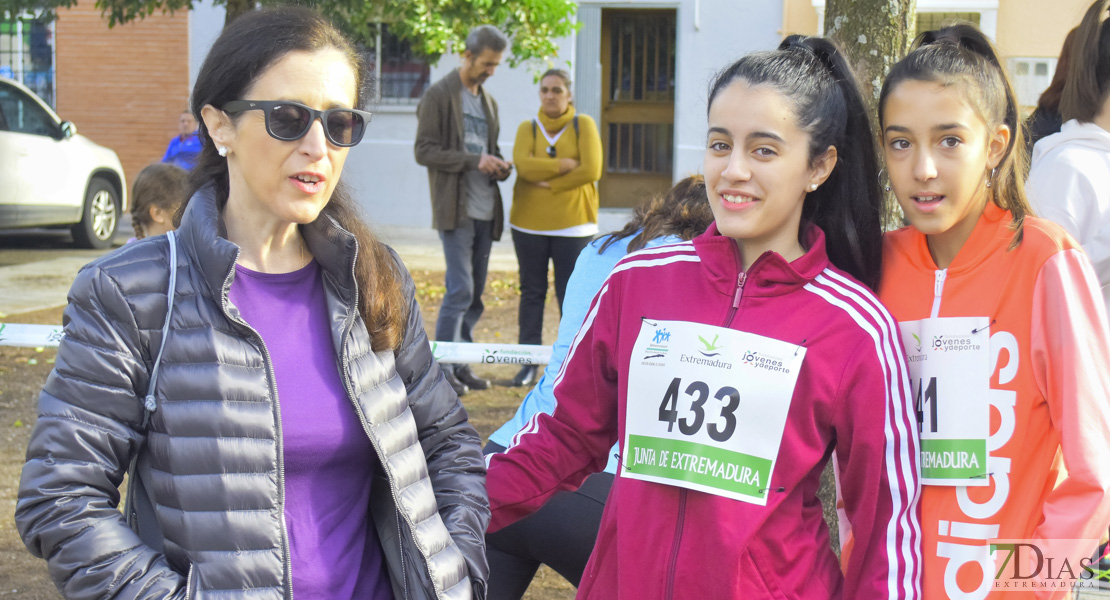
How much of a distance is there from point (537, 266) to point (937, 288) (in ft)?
17.0

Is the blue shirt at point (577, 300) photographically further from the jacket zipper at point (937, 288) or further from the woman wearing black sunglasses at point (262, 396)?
the jacket zipper at point (937, 288)

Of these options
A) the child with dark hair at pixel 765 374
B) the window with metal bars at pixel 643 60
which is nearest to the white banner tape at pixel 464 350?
the child with dark hair at pixel 765 374

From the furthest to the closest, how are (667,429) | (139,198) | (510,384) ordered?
(510,384)
(139,198)
(667,429)

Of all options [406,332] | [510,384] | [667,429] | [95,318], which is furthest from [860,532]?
[510,384]

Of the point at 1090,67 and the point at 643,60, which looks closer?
the point at 1090,67

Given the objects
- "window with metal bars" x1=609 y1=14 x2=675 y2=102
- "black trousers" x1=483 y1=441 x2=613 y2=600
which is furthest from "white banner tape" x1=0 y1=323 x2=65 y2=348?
"window with metal bars" x1=609 y1=14 x2=675 y2=102

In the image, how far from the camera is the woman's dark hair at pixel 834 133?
2.25 meters

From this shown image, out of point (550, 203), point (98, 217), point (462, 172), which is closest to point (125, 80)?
point (98, 217)

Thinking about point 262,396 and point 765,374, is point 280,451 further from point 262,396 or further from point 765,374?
point 765,374

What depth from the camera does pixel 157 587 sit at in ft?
5.97

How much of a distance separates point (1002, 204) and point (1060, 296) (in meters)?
0.26

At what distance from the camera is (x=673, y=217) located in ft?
10.6

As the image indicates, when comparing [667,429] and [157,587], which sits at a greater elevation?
[667,429]

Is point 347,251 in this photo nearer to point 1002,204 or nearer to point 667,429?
point 667,429
